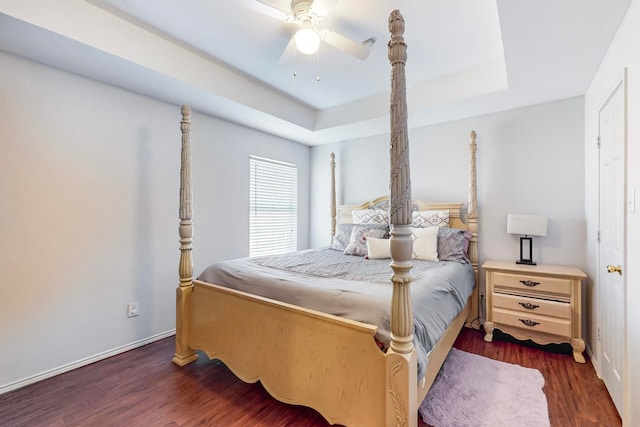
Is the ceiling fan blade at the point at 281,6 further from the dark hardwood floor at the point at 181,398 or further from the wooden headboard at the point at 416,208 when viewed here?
the dark hardwood floor at the point at 181,398

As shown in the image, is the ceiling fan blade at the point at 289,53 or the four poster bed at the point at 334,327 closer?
the four poster bed at the point at 334,327

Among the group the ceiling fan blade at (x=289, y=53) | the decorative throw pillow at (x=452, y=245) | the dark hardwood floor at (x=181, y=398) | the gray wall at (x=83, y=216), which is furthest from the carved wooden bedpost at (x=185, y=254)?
the decorative throw pillow at (x=452, y=245)

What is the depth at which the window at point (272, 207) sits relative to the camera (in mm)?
3875

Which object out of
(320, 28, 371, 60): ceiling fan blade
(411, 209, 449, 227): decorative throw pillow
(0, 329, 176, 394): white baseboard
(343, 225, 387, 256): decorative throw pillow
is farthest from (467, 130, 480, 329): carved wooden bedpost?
(0, 329, 176, 394): white baseboard

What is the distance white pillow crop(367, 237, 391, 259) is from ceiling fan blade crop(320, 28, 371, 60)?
1.71 metres

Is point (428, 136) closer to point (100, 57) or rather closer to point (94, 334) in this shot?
point (100, 57)

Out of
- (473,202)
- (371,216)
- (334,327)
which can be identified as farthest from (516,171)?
(334,327)

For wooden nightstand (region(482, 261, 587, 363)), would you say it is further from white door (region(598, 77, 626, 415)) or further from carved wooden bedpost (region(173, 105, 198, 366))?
carved wooden bedpost (region(173, 105, 198, 366))

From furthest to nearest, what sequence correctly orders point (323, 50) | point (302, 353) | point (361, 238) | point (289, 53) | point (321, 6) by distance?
point (361, 238), point (323, 50), point (289, 53), point (321, 6), point (302, 353)

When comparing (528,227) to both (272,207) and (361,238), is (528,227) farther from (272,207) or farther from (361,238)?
(272,207)

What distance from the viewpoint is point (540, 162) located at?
293cm

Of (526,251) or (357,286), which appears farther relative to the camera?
(526,251)

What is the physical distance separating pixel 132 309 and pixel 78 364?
1.70 feet

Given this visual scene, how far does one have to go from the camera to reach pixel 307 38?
5.94 ft
